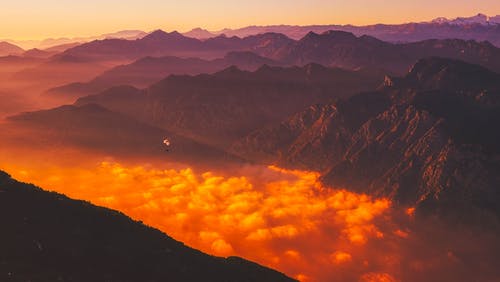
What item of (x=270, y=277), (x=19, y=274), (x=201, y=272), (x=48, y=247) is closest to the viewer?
(x=19, y=274)

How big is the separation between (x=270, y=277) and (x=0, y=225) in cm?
5660

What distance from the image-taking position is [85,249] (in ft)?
310

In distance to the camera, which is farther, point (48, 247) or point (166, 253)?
point (166, 253)

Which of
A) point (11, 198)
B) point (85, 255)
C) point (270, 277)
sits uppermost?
point (11, 198)

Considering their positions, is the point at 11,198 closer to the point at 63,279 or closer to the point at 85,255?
the point at 85,255

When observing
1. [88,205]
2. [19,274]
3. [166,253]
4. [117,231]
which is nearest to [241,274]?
[166,253]

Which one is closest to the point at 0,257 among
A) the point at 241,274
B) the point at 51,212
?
the point at 51,212

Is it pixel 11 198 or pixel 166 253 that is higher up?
pixel 11 198

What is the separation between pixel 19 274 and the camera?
75.5 meters

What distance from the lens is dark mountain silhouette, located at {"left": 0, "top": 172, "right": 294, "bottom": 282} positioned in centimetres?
8388

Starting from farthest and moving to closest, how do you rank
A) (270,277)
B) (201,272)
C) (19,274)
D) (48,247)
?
(270,277) → (201,272) → (48,247) → (19,274)

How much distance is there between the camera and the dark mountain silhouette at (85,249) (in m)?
83.9

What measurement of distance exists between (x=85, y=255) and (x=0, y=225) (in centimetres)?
1612

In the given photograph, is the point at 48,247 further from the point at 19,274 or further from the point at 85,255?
the point at 19,274
